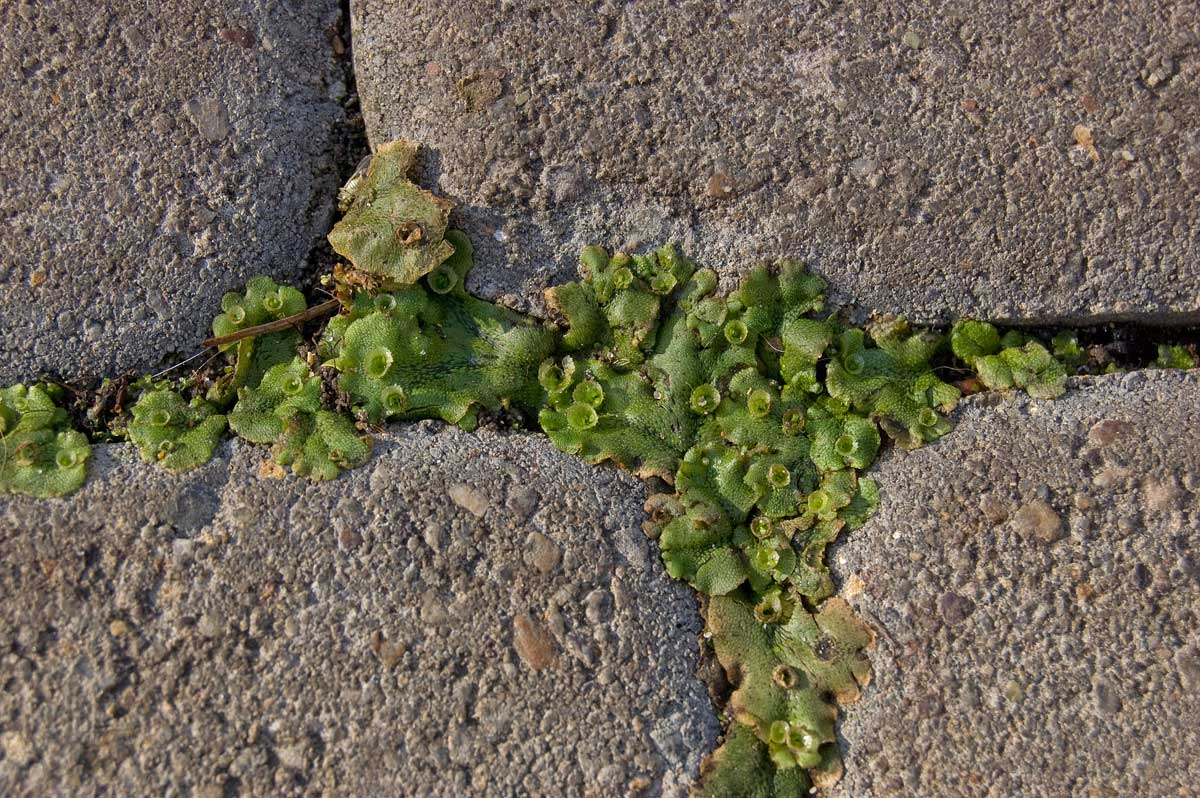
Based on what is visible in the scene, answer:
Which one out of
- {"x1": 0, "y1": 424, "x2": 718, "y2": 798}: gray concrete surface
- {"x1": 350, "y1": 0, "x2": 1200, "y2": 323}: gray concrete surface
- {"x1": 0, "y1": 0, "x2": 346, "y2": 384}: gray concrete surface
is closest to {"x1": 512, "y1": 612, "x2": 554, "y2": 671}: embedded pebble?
{"x1": 0, "y1": 424, "x2": 718, "y2": 798}: gray concrete surface

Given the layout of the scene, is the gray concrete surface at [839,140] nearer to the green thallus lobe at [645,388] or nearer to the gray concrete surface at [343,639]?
the green thallus lobe at [645,388]

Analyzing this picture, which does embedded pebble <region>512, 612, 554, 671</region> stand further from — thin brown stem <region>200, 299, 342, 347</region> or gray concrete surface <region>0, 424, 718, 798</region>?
thin brown stem <region>200, 299, 342, 347</region>

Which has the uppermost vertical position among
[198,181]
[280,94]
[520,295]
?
[280,94]

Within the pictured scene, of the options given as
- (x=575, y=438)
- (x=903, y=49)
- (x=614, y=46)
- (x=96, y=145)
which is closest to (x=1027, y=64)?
(x=903, y=49)

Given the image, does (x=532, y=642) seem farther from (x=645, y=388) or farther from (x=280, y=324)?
(x=280, y=324)

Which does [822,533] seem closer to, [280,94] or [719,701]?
[719,701]

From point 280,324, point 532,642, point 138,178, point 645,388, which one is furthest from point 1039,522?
point 138,178
